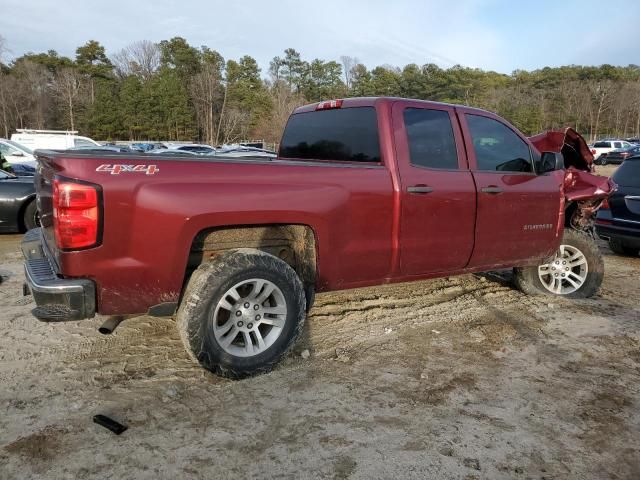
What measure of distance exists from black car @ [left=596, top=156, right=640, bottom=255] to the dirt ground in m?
2.55

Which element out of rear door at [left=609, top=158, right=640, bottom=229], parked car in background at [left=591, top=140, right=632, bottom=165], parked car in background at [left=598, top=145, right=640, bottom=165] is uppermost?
parked car in background at [left=591, top=140, right=632, bottom=165]

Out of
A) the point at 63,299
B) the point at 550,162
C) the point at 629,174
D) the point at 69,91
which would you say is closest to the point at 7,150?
the point at 63,299

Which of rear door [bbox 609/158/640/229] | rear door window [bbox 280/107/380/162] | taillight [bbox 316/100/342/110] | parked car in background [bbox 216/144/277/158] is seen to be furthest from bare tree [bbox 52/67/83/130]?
rear door [bbox 609/158/640/229]

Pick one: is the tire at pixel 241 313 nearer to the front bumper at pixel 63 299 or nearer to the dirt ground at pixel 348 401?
the dirt ground at pixel 348 401

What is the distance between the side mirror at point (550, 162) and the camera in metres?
4.50

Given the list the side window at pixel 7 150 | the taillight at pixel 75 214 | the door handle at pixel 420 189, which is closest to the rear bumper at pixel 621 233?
the door handle at pixel 420 189

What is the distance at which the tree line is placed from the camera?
179 ft

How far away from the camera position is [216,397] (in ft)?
9.87

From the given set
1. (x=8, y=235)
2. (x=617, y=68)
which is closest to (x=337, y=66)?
(x=617, y=68)

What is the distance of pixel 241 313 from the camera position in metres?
3.24

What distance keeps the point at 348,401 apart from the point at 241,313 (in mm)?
903

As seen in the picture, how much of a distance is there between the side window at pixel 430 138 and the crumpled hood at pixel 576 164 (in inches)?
66.3

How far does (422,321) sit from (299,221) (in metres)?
1.72

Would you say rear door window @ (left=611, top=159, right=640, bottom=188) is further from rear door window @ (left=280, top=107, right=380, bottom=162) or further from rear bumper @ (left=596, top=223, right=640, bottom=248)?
rear door window @ (left=280, top=107, right=380, bottom=162)
